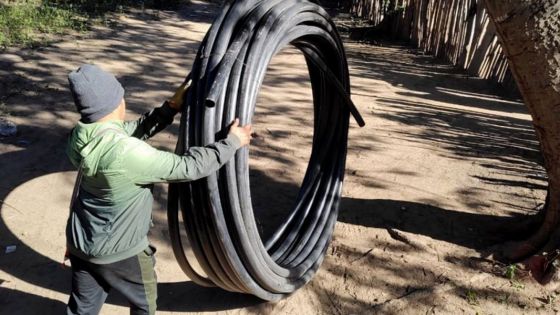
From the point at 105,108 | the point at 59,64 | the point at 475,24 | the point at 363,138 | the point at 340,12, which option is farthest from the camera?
the point at 340,12

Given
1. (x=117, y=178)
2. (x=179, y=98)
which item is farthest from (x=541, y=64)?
(x=117, y=178)

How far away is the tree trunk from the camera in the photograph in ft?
7.78

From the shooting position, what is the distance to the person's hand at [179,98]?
2.29 meters

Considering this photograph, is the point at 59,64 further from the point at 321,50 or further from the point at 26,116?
the point at 321,50

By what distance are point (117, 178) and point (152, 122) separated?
21.9 inches

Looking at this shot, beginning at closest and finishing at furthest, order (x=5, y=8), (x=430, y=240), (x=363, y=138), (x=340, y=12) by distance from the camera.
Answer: (x=430, y=240)
(x=363, y=138)
(x=5, y=8)
(x=340, y=12)

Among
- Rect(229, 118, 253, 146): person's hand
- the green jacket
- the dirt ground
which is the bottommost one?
the dirt ground

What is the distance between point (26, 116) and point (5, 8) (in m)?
5.74

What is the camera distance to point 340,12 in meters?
14.5

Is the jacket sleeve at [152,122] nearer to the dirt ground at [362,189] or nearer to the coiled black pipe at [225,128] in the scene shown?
the coiled black pipe at [225,128]

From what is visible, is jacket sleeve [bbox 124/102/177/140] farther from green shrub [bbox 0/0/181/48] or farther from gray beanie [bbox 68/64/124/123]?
green shrub [bbox 0/0/181/48]

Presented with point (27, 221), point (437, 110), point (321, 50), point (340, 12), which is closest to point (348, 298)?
point (321, 50)

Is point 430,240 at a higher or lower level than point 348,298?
higher

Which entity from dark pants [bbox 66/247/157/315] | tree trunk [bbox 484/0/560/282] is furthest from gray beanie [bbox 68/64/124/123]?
tree trunk [bbox 484/0/560/282]
